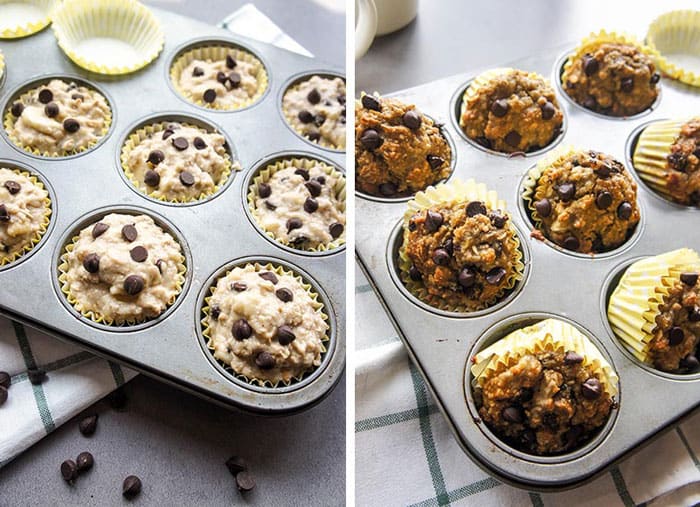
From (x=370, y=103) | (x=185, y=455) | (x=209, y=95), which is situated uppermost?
(x=370, y=103)

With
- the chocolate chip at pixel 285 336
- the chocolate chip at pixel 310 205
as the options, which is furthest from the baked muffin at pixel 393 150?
the chocolate chip at pixel 285 336

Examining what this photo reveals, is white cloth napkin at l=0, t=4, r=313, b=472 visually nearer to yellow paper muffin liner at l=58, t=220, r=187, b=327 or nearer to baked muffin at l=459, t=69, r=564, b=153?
yellow paper muffin liner at l=58, t=220, r=187, b=327

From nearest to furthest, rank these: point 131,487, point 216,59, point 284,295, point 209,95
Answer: point 131,487 → point 284,295 → point 209,95 → point 216,59

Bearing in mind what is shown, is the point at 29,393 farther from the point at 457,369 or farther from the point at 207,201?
the point at 457,369

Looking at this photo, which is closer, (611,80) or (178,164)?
(178,164)

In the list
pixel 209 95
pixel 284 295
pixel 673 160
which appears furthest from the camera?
pixel 209 95

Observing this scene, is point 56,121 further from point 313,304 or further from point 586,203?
point 586,203

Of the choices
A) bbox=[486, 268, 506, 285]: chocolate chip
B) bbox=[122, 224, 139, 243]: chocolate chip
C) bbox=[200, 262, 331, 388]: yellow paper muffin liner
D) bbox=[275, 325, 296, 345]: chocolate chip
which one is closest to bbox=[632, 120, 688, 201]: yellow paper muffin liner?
bbox=[486, 268, 506, 285]: chocolate chip

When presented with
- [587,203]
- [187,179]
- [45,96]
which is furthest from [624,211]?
[45,96]
